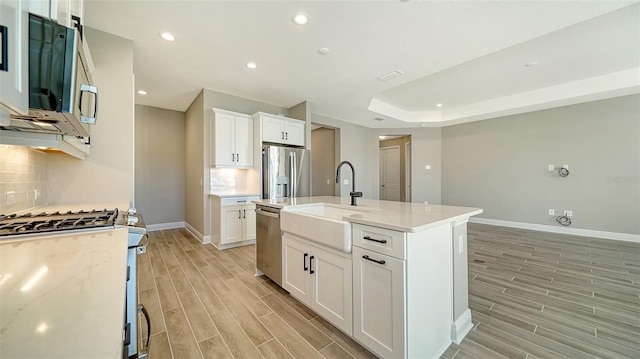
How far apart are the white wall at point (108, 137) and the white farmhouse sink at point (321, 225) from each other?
76.7 inches

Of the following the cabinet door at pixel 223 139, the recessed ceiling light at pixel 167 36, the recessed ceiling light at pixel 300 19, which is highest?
the recessed ceiling light at pixel 167 36

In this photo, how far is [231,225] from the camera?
150 inches

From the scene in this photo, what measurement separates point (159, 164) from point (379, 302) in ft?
18.2

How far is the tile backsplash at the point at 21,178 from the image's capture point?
4.65 ft

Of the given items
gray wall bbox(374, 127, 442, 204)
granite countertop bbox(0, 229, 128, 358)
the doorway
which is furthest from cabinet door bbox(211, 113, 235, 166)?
the doorway

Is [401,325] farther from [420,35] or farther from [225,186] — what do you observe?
[225,186]

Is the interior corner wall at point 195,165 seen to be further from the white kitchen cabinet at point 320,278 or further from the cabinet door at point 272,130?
the white kitchen cabinet at point 320,278

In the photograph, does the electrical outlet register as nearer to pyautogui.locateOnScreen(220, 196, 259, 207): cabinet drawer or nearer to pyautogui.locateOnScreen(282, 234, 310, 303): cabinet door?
pyautogui.locateOnScreen(282, 234, 310, 303): cabinet door

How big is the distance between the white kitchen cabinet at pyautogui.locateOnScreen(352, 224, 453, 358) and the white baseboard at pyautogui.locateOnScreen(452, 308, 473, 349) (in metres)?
0.05

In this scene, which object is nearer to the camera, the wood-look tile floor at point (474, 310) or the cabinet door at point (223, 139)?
the wood-look tile floor at point (474, 310)

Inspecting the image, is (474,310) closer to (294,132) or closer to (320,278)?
(320,278)

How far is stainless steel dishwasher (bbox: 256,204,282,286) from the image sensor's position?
234 centimetres

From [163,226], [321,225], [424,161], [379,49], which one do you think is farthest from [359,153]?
[163,226]

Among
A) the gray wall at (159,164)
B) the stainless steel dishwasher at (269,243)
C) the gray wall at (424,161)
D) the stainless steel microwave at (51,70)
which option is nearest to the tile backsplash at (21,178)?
the stainless steel microwave at (51,70)
